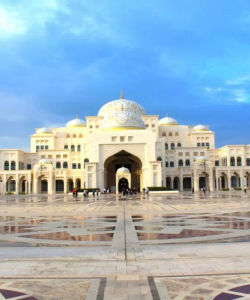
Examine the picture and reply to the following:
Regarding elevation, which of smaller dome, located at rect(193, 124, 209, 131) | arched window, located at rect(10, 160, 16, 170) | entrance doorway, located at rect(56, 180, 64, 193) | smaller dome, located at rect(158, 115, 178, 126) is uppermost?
smaller dome, located at rect(158, 115, 178, 126)

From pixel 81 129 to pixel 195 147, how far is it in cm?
Answer: 2771

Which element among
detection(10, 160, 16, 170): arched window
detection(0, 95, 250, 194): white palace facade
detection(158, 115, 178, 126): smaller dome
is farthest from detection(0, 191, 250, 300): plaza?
detection(158, 115, 178, 126): smaller dome

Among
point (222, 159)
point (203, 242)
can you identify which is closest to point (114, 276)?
point (203, 242)

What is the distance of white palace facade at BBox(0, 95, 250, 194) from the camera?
58031 millimetres

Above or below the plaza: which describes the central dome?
above

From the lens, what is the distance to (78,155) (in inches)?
2736

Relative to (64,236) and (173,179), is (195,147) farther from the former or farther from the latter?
(64,236)

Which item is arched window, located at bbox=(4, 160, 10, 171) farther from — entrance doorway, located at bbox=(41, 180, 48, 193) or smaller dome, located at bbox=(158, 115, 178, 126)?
smaller dome, located at bbox=(158, 115, 178, 126)

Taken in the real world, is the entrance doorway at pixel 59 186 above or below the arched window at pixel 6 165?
below

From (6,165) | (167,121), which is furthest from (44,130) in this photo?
(167,121)

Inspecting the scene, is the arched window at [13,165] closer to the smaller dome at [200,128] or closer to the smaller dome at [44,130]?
the smaller dome at [44,130]

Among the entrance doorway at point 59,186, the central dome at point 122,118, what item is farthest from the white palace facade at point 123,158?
the entrance doorway at point 59,186

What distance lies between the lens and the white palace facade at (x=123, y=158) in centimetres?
5803

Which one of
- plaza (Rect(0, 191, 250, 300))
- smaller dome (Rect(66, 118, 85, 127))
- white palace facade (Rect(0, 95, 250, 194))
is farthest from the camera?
smaller dome (Rect(66, 118, 85, 127))
